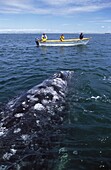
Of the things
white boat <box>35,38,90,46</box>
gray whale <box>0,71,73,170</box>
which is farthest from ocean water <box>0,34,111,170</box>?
white boat <box>35,38,90,46</box>

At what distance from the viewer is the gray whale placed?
8.10m

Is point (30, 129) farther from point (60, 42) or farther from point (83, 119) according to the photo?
point (60, 42)

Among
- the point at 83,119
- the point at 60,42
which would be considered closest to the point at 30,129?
the point at 83,119

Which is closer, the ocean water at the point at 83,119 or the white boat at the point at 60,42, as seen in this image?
the ocean water at the point at 83,119

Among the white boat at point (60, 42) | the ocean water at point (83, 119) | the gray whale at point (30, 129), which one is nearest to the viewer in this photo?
the gray whale at point (30, 129)

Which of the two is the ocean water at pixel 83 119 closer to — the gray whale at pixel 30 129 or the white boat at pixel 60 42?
the gray whale at pixel 30 129

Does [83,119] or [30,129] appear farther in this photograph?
[83,119]

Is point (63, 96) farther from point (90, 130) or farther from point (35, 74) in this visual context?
point (35, 74)

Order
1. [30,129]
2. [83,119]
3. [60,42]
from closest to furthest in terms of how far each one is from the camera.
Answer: [30,129], [83,119], [60,42]

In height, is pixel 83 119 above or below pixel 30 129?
below

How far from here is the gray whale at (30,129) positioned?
26.6ft

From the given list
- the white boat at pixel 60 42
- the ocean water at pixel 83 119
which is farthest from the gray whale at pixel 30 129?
the white boat at pixel 60 42

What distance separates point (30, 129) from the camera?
9.38 meters

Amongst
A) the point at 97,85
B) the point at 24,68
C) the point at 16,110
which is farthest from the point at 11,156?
the point at 24,68
